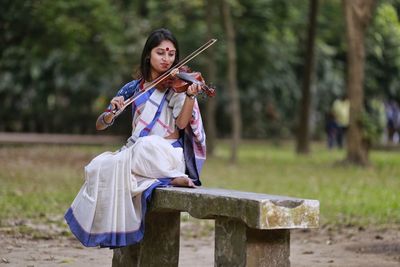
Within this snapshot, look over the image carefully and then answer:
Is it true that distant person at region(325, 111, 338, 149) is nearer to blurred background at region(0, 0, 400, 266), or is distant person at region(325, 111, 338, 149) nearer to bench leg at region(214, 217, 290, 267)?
blurred background at region(0, 0, 400, 266)

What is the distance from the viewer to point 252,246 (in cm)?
631

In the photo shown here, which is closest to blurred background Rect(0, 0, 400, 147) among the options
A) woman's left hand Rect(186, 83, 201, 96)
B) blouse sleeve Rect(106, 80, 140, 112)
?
blouse sleeve Rect(106, 80, 140, 112)

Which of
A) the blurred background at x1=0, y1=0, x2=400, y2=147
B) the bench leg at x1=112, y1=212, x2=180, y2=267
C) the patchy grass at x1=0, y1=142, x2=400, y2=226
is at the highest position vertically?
the blurred background at x1=0, y1=0, x2=400, y2=147

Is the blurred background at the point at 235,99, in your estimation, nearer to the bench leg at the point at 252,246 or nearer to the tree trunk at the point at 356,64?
the tree trunk at the point at 356,64

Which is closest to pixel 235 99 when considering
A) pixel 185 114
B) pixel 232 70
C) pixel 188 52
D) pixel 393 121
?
pixel 232 70

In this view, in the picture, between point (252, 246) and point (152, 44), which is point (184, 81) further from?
point (252, 246)

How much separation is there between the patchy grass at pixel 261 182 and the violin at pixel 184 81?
189 inches

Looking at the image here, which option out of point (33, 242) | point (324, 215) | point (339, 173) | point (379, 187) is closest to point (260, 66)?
point (339, 173)

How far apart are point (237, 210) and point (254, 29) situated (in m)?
25.6

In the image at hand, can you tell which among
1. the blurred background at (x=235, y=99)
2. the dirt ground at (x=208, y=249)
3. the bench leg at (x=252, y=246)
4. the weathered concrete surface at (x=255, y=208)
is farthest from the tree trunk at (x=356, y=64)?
the bench leg at (x=252, y=246)

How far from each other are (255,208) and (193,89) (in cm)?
118

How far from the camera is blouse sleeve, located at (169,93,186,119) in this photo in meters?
7.18

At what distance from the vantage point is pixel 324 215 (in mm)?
12891

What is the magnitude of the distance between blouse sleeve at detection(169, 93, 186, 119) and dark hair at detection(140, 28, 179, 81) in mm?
260
